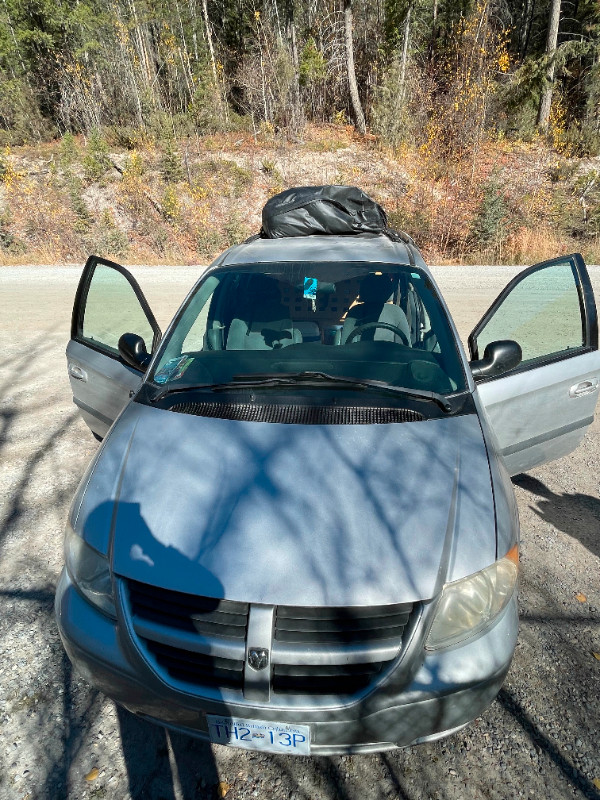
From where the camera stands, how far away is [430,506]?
182 centimetres

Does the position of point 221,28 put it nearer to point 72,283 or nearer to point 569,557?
point 72,283

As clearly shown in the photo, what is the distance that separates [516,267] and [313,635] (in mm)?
12177

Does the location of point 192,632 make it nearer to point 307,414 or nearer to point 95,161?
point 307,414

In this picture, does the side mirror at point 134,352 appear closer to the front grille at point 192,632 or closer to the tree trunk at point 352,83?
the front grille at point 192,632

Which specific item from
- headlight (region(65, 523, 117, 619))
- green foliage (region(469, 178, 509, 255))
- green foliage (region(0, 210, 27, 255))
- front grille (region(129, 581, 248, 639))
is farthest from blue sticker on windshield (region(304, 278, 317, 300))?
green foliage (region(0, 210, 27, 255))

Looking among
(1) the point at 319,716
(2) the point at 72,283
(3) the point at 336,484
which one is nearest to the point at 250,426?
(3) the point at 336,484

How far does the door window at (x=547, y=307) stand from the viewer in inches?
128

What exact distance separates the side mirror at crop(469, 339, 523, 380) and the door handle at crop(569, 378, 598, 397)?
0.58 metres

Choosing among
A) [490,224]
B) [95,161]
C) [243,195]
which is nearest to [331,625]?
[490,224]

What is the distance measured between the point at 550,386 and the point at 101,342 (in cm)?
299

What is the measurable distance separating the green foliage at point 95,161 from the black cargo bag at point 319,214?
18.5 metres

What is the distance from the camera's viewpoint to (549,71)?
21109 millimetres

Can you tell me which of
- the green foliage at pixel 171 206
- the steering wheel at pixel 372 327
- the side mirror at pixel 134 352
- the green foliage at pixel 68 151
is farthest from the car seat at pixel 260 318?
the green foliage at pixel 68 151

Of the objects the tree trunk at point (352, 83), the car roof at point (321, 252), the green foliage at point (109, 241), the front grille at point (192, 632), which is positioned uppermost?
the tree trunk at point (352, 83)
